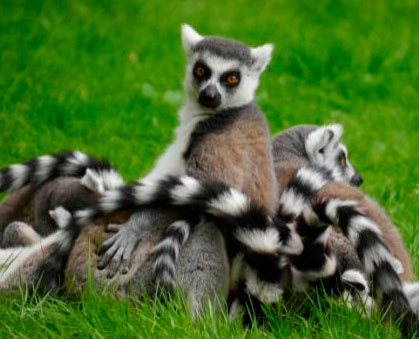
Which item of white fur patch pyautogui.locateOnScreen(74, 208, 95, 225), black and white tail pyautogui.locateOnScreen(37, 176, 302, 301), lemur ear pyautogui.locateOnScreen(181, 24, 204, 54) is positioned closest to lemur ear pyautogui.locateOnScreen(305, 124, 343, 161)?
lemur ear pyautogui.locateOnScreen(181, 24, 204, 54)

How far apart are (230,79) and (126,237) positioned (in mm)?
1369

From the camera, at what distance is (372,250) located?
4.49 metres

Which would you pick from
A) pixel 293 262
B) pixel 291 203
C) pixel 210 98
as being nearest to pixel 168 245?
pixel 293 262

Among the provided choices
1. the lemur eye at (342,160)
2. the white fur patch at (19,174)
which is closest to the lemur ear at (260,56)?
the lemur eye at (342,160)

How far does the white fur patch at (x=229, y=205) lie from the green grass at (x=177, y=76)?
1.58 meters

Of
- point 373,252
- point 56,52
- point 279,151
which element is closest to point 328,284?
point 373,252

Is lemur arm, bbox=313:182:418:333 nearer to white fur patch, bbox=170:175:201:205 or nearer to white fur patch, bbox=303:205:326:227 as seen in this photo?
white fur patch, bbox=303:205:326:227

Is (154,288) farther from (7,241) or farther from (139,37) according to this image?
(139,37)

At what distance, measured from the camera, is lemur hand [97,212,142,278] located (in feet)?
15.1

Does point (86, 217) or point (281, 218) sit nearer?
point (86, 217)

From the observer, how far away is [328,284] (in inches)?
187

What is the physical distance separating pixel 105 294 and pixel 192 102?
153 cm

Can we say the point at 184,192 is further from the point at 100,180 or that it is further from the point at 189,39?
the point at 189,39

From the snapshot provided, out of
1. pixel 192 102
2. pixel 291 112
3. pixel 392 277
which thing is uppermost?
pixel 192 102
